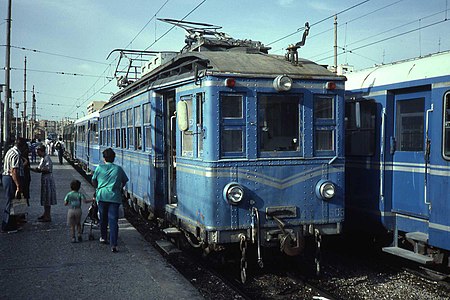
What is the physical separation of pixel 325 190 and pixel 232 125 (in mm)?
1698

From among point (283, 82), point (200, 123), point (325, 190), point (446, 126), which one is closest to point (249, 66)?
point (283, 82)

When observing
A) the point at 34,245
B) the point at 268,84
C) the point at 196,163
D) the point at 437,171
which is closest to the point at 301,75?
the point at 268,84

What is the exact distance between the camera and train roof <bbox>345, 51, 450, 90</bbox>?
732 centimetres

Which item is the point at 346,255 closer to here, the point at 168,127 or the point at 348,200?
the point at 348,200

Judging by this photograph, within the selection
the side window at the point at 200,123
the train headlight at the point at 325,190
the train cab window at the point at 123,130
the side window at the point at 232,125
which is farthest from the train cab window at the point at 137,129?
the train headlight at the point at 325,190

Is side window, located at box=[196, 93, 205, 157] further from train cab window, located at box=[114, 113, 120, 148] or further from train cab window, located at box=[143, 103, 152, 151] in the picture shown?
train cab window, located at box=[114, 113, 120, 148]

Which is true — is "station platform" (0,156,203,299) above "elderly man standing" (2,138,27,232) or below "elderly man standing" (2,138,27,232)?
below

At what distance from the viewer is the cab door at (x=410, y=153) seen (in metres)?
7.67

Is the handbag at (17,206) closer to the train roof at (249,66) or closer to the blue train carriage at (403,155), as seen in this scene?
the train roof at (249,66)

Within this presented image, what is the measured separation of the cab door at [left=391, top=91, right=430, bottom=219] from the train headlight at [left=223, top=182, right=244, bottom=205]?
3.09 metres

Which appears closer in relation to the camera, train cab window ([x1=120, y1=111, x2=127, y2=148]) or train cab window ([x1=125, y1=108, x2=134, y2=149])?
train cab window ([x1=125, y1=108, x2=134, y2=149])

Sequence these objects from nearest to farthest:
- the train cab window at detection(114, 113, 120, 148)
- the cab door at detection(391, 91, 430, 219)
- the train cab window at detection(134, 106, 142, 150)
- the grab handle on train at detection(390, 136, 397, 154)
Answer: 1. the cab door at detection(391, 91, 430, 219)
2. the grab handle on train at detection(390, 136, 397, 154)
3. the train cab window at detection(134, 106, 142, 150)
4. the train cab window at detection(114, 113, 120, 148)

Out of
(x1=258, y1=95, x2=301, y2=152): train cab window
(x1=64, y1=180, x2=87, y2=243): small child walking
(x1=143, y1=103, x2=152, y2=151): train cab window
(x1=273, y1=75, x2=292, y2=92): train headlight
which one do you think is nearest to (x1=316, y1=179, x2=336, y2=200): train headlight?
(x1=258, y1=95, x2=301, y2=152): train cab window

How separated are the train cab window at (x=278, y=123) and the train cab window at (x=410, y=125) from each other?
2.22 m
